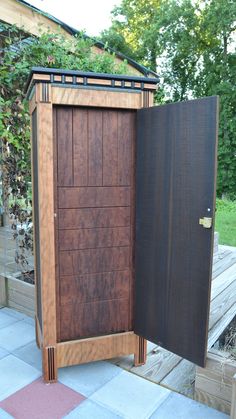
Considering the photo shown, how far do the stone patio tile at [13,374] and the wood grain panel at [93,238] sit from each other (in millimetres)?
835

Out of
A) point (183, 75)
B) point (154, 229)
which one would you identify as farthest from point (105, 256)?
point (183, 75)

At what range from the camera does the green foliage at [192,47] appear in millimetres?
11453

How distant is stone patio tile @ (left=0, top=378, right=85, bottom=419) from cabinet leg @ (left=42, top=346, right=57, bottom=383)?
37 millimetres

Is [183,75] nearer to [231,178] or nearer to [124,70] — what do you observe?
[231,178]

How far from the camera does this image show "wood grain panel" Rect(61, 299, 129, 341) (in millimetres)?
1991

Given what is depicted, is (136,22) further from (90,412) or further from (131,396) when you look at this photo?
(90,412)

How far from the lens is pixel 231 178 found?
1173 centimetres

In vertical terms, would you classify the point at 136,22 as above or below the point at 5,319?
above

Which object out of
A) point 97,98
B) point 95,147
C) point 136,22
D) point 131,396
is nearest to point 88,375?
point 131,396

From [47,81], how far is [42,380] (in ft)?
5.58

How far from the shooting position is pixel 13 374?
6.79 feet

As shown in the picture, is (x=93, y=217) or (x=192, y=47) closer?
(x=93, y=217)

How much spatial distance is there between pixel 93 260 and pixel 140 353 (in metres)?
0.69

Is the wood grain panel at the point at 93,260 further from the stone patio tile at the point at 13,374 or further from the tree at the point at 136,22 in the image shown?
the tree at the point at 136,22
